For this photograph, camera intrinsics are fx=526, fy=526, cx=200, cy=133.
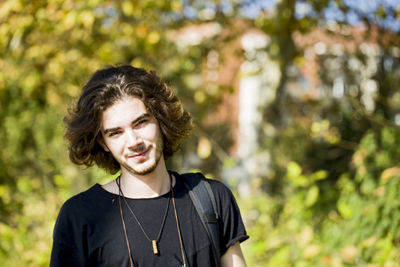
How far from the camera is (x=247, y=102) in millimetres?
12547

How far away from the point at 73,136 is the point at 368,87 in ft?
19.1

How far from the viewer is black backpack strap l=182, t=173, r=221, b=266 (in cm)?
199

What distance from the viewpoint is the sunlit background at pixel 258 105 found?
15.3ft

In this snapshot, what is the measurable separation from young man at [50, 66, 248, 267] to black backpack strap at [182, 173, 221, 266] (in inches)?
0.6

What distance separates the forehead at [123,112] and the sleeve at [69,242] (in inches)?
14.3

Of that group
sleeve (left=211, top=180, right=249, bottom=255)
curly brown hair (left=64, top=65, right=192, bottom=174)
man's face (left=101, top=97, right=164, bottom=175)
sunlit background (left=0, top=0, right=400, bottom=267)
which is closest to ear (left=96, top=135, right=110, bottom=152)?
curly brown hair (left=64, top=65, right=192, bottom=174)

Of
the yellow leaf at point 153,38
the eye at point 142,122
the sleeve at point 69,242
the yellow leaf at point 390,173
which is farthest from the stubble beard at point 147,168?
the yellow leaf at point 153,38

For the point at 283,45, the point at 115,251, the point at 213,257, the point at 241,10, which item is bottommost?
the point at 213,257

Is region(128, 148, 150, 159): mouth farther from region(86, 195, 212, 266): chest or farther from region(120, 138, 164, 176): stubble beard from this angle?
region(86, 195, 212, 266): chest

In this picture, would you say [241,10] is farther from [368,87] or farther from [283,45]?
[368,87]

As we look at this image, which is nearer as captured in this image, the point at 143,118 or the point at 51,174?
the point at 143,118

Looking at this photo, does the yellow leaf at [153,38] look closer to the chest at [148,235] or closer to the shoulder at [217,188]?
the shoulder at [217,188]

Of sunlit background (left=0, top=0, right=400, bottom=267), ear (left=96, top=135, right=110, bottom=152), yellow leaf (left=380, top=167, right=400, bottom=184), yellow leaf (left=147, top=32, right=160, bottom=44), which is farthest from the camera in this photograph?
yellow leaf (left=147, top=32, right=160, bottom=44)

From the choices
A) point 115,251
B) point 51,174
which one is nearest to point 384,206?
point 115,251
